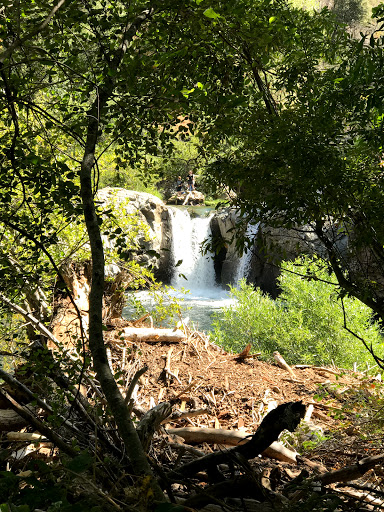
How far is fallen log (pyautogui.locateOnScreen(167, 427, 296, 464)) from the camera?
10.5 feet

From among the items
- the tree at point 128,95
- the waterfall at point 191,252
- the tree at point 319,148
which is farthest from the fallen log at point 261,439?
the waterfall at point 191,252

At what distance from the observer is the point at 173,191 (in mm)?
31328

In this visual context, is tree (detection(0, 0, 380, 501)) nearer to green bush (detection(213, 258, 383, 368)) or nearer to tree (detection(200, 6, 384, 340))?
tree (detection(200, 6, 384, 340))

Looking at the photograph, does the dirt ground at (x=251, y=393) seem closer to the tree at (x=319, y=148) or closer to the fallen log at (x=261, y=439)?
the tree at (x=319, y=148)

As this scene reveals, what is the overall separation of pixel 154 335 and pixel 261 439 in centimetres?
387

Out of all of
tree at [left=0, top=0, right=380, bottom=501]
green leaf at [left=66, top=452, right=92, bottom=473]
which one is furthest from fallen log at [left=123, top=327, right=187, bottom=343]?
green leaf at [left=66, top=452, right=92, bottom=473]

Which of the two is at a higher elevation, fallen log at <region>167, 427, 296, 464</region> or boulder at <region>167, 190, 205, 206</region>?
boulder at <region>167, 190, 205, 206</region>

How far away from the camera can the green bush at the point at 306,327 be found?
341 inches

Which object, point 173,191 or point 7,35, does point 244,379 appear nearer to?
point 7,35

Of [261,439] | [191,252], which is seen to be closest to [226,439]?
[261,439]

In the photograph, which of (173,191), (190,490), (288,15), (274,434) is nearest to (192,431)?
(190,490)

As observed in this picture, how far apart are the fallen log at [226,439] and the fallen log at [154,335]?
94.0 inches

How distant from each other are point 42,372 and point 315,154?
6.83 ft

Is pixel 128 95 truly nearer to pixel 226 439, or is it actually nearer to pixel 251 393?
pixel 226 439
